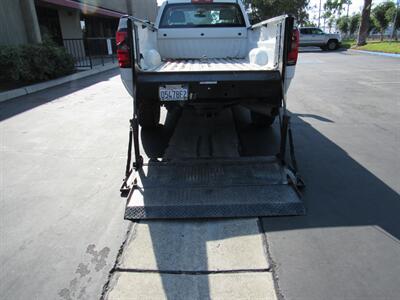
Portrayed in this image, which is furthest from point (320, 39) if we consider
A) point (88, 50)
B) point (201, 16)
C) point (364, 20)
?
point (201, 16)

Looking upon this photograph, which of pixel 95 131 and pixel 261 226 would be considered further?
pixel 95 131

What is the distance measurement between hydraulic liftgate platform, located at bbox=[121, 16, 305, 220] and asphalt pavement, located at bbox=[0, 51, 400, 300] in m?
0.18

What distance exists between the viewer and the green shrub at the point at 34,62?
9.70 m

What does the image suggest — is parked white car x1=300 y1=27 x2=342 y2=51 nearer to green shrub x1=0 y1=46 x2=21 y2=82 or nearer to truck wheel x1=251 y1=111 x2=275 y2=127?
green shrub x1=0 y1=46 x2=21 y2=82

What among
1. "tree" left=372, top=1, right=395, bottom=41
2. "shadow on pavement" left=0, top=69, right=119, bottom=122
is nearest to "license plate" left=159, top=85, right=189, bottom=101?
"shadow on pavement" left=0, top=69, right=119, bottom=122

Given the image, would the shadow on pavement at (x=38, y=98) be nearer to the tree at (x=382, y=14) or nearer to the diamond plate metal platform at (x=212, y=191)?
the diamond plate metal platform at (x=212, y=191)

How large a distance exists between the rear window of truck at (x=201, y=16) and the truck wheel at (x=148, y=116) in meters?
1.76

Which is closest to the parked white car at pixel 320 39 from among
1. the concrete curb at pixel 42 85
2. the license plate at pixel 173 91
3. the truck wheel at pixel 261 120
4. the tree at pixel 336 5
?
the concrete curb at pixel 42 85

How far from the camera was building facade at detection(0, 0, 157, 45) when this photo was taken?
11.9 meters

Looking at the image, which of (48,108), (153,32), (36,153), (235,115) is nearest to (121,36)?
(153,32)

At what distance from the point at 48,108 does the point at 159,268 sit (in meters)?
6.39

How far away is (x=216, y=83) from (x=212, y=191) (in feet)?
3.80

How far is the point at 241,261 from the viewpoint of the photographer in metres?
2.63

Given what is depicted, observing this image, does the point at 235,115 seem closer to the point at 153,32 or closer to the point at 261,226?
the point at 153,32
